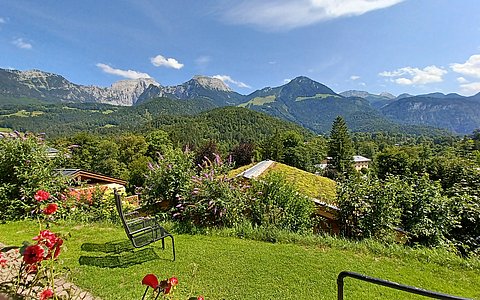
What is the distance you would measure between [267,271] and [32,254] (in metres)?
3.29

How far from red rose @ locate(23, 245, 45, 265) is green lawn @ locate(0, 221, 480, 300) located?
2.33 metres

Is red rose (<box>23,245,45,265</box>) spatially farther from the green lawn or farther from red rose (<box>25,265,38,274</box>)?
the green lawn

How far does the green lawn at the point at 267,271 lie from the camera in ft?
11.2

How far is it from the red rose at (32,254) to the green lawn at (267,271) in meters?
2.33

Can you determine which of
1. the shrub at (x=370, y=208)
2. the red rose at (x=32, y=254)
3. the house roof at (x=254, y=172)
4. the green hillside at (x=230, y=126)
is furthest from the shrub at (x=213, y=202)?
the green hillside at (x=230, y=126)

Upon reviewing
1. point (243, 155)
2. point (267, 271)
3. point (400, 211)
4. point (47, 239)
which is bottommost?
point (243, 155)

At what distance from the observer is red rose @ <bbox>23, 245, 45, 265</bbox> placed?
4.12 feet

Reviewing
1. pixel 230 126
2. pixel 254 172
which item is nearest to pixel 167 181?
pixel 254 172

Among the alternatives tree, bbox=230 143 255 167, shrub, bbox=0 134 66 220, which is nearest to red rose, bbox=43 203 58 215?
shrub, bbox=0 134 66 220

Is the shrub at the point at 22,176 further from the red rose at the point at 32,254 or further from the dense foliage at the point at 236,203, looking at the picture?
the red rose at the point at 32,254

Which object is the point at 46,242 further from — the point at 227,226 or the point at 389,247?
the point at 389,247

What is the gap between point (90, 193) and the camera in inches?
316

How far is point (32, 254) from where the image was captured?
1.27m

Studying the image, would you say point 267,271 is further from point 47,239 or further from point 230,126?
point 230,126
